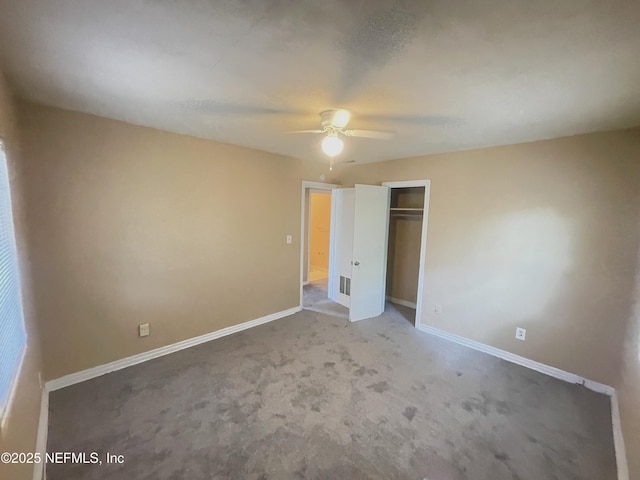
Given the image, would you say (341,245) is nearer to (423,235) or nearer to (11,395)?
(423,235)

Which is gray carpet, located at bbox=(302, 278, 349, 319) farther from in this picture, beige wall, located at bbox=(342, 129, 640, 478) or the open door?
beige wall, located at bbox=(342, 129, 640, 478)

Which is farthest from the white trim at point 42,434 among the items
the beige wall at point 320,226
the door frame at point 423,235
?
the beige wall at point 320,226

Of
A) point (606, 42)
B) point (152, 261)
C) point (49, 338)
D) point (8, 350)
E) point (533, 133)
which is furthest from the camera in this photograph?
point (152, 261)

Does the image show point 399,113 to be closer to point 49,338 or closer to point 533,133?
point 533,133

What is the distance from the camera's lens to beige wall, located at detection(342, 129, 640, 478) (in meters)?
2.41

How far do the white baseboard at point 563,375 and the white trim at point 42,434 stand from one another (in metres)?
3.38

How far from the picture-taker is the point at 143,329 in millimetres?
2826

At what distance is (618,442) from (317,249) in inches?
223

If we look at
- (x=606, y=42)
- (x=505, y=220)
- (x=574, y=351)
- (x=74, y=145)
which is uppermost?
(x=606, y=42)

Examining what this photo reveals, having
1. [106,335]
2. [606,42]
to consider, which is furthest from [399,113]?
[106,335]

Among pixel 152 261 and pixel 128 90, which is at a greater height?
pixel 128 90

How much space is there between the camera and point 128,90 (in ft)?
6.11

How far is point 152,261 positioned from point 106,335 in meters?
0.77

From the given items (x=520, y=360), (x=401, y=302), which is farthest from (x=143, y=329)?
(x=520, y=360)
